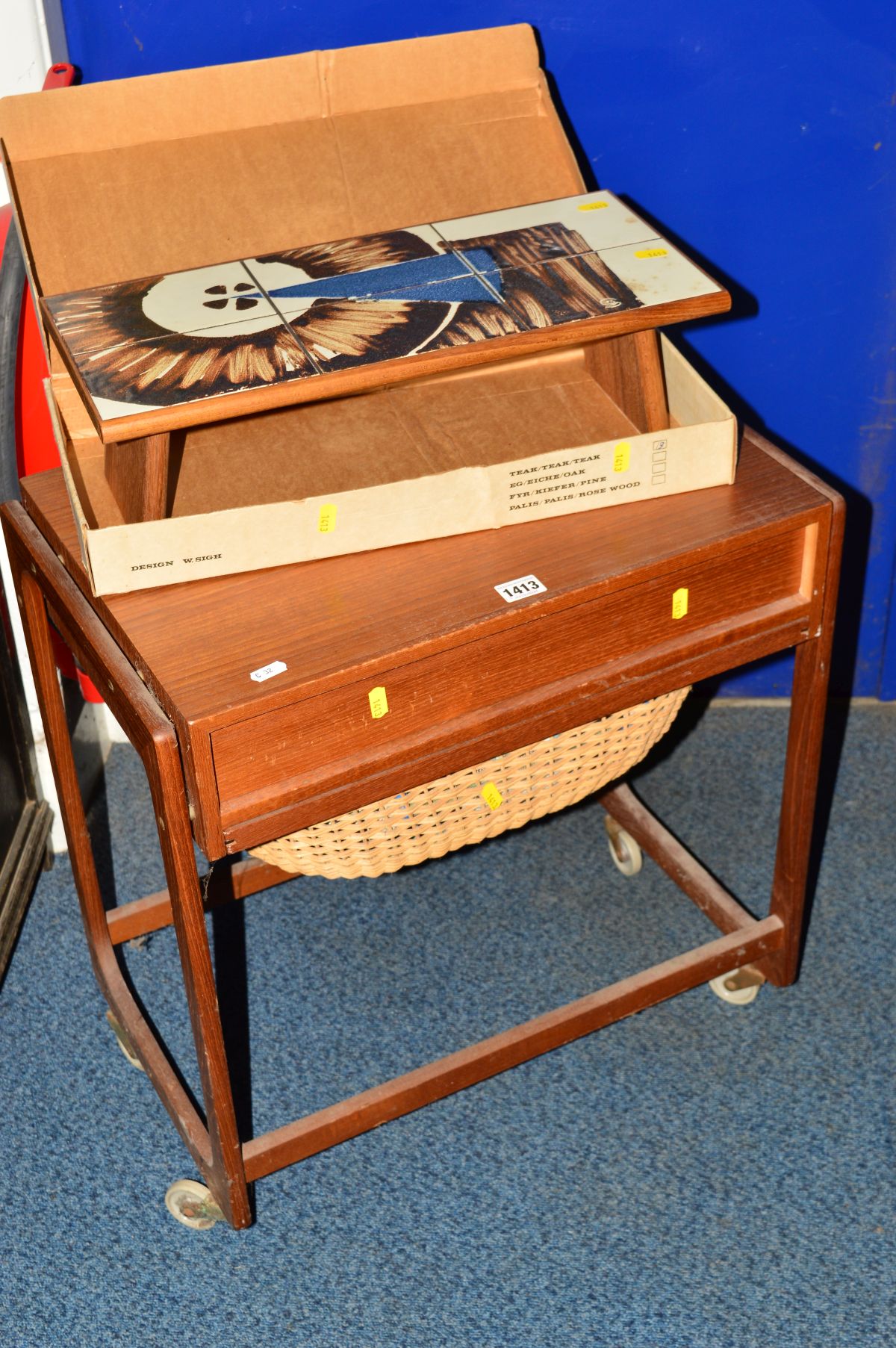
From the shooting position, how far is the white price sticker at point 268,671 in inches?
52.2

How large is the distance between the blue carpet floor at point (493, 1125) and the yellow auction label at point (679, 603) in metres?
0.71

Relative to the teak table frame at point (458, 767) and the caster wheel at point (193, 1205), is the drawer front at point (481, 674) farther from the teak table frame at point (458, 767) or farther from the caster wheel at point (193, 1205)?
the caster wheel at point (193, 1205)

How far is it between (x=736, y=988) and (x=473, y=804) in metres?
0.57

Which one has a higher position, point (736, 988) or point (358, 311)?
point (358, 311)

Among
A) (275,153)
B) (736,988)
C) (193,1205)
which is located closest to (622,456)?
(275,153)

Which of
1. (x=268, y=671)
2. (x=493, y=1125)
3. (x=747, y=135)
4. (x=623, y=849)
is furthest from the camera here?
(x=623, y=849)

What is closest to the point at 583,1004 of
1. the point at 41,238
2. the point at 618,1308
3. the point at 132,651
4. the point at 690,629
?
the point at 618,1308

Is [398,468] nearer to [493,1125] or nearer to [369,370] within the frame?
[369,370]

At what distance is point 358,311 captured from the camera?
144 centimetres

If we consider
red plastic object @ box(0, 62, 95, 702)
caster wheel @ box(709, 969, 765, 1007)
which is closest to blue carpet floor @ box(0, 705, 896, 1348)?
caster wheel @ box(709, 969, 765, 1007)

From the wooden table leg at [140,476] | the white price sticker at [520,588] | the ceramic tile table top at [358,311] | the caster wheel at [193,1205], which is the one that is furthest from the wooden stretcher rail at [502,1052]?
the ceramic tile table top at [358,311]

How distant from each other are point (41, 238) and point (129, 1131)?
3.59ft

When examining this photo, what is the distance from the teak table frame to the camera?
1.41 m

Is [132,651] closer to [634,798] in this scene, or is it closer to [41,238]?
[41,238]
